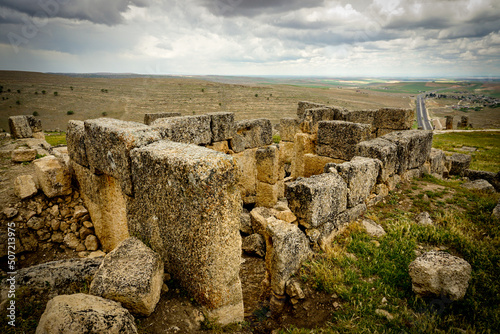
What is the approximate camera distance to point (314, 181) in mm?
5121

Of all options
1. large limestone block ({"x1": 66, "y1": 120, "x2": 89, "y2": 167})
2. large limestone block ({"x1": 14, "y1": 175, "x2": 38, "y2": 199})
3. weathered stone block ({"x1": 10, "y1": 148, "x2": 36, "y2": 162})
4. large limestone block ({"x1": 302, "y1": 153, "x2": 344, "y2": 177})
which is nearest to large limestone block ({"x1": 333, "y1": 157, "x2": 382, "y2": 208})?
large limestone block ({"x1": 302, "y1": 153, "x2": 344, "y2": 177})

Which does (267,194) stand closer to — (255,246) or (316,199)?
(255,246)

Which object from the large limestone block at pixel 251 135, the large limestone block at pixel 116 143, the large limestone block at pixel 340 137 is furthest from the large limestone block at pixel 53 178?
the large limestone block at pixel 340 137

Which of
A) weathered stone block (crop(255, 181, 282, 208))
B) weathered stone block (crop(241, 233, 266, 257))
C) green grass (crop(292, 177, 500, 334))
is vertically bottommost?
weathered stone block (crop(241, 233, 266, 257))

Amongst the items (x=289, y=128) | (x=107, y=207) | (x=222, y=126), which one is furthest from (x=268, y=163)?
(x=107, y=207)

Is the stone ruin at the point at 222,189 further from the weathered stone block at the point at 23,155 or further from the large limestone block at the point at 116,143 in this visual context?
the weathered stone block at the point at 23,155

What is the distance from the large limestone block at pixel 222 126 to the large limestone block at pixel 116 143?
3.46 m

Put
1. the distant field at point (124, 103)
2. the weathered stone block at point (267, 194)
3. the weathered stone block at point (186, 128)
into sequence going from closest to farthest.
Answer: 1. the weathered stone block at point (186, 128)
2. the weathered stone block at point (267, 194)
3. the distant field at point (124, 103)

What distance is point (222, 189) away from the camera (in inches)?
115

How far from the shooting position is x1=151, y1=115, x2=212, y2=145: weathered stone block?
591 centimetres

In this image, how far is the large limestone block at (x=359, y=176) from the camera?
559 centimetres

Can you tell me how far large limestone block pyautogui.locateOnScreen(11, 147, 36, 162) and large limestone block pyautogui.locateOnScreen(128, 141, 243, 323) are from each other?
7.81 m

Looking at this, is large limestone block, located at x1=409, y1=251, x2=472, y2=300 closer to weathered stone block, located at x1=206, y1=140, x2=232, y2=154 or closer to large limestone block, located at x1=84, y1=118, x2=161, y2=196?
large limestone block, located at x1=84, y1=118, x2=161, y2=196

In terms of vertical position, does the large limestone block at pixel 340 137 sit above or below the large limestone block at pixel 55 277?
above
